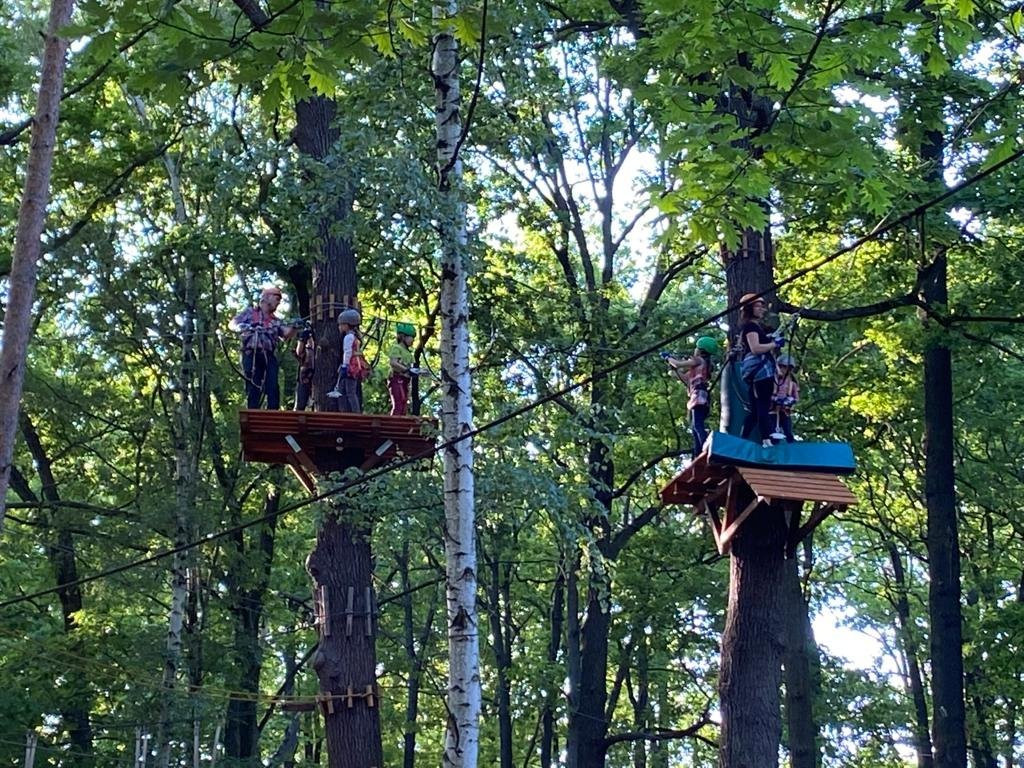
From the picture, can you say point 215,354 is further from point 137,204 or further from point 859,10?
point 859,10

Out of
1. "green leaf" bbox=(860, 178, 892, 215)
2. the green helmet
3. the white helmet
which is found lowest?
"green leaf" bbox=(860, 178, 892, 215)

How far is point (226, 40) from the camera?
4.22m

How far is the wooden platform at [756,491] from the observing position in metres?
8.70

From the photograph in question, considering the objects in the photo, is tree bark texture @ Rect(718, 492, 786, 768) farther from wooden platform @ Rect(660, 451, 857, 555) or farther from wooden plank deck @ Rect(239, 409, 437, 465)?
wooden plank deck @ Rect(239, 409, 437, 465)

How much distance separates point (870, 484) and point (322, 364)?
1208 cm

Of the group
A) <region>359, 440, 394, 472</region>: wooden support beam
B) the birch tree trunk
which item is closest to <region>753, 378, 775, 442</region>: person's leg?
<region>359, 440, 394, 472</region>: wooden support beam

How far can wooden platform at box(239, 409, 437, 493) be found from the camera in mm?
10445

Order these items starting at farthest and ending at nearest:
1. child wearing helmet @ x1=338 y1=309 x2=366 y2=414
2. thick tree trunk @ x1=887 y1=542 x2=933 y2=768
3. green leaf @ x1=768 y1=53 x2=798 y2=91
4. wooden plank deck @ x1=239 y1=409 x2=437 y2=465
Answer: thick tree trunk @ x1=887 y1=542 x2=933 y2=768, child wearing helmet @ x1=338 y1=309 x2=366 y2=414, wooden plank deck @ x1=239 y1=409 x2=437 y2=465, green leaf @ x1=768 y1=53 x2=798 y2=91

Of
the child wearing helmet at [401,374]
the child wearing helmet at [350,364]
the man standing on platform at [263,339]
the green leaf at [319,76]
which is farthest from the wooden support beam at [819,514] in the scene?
the green leaf at [319,76]

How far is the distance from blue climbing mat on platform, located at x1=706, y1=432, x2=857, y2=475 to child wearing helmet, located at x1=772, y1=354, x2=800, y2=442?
186mm

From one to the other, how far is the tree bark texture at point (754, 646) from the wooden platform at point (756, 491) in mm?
103

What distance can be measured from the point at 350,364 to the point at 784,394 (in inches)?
160

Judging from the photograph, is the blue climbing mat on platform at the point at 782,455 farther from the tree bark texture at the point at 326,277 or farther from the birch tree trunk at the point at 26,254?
the birch tree trunk at the point at 26,254

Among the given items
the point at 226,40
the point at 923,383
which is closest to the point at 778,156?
the point at 226,40
